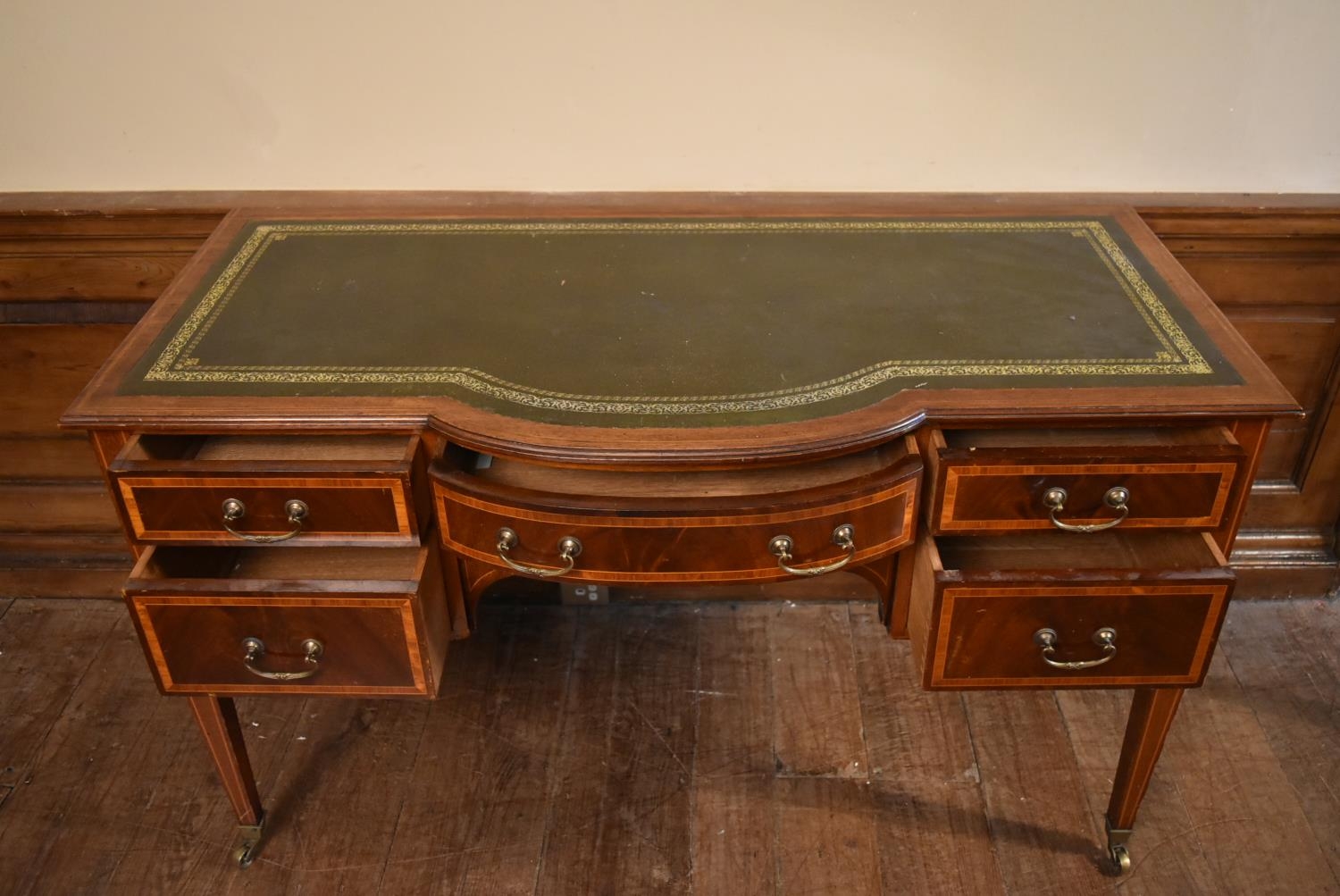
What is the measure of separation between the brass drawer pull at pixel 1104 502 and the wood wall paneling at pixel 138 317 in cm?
53

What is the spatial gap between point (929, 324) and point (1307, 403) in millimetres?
831

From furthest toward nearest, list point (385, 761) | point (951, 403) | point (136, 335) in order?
point (385, 761)
point (136, 335)
point (951, 403)

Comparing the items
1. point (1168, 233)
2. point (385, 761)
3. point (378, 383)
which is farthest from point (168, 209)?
point (1168, 233)

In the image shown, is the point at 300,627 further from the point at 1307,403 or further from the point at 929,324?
the point at 1307,403

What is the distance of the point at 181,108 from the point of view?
154 cm

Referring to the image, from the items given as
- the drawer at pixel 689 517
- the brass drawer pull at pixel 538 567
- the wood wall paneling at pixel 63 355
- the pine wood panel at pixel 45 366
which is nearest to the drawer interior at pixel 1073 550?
the drawer at pixel 689 517

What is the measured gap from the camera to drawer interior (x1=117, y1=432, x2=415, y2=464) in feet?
3.98

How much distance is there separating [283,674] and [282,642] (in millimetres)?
41

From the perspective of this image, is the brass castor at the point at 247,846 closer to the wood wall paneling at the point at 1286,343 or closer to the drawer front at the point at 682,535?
the drawer front at the point at 682,535

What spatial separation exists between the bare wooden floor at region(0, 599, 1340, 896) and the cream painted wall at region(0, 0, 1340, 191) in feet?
2.39

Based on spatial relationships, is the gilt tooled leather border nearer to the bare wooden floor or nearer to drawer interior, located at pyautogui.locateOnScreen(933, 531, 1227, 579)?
drawer interior, located at pyautogui.locateOnScreen(933, 531, 1227, 579)

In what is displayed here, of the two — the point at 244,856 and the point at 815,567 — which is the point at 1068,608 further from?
the point at 244,856

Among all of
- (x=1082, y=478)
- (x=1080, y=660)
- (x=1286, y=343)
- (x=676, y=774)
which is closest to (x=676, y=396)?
(x=1082, y=478)

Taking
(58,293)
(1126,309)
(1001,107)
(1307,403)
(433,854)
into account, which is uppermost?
(1001,107)
